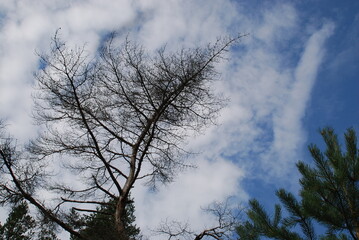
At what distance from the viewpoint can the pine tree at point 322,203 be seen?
4.31 m

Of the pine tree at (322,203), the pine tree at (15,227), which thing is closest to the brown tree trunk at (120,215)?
the pine tree at (322,203)

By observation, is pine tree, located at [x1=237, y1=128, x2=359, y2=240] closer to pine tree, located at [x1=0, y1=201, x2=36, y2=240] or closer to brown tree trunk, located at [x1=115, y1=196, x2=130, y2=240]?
brown tree trunk, located at [x1=115, y1=196, x2=130, y2=240]

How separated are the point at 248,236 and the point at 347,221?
1344mm

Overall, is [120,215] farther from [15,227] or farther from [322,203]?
[15,227]

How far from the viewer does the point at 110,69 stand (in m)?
6.10

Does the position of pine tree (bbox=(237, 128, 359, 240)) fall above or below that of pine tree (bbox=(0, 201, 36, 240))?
below

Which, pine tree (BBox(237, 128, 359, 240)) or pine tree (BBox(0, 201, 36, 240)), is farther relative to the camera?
pine tree (BBox(0, 201, 36, 240))

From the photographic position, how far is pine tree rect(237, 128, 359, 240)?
431cm

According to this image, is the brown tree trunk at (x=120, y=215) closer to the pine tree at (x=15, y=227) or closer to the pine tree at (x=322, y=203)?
the pine tree at (x=322, y=203)

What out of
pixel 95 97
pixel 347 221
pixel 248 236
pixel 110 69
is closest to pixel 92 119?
pixel 95 97

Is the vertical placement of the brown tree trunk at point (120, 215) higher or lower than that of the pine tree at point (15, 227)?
lower

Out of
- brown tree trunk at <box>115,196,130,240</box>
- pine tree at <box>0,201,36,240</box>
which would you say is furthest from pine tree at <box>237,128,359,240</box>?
pine tree at <box>0,201,36,240</box>

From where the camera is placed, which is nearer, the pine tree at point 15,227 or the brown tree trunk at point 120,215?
the brown tree trunk at point 120,215

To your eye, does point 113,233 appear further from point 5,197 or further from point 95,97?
point 95,97
